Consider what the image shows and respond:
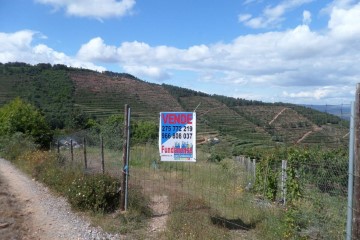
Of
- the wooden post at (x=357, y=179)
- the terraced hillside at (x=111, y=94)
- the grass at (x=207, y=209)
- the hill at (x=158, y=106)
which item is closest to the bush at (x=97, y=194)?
the grass at (x=207, y=209)

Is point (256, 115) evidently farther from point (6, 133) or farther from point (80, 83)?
point (80, 83)

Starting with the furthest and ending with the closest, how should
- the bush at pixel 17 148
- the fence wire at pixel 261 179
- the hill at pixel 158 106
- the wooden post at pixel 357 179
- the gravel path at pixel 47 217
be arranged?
the bush at pixel 17 148, the gravel path at pixel 47 217, the hill at pixel 158 106, the fence wire at pixel 261 179, the wooden post at pixel 357 179

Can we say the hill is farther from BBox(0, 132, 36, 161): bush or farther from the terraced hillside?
BBox(0, 132, 36, 161): bush

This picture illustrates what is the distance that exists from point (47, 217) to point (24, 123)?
2269cm

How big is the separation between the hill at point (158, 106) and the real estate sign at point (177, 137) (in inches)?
15.8

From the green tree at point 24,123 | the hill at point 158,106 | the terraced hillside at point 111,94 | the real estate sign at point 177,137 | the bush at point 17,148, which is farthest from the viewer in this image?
the terraced hillside at point 111,94

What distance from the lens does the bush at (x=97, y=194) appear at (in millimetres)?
8938

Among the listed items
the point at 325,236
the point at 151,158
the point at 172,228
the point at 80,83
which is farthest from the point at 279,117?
the point at 80,83

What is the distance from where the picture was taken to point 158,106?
54938 mm

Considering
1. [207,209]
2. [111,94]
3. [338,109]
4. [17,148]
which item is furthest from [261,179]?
[111,94]

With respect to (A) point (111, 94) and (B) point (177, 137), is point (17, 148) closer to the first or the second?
(B) point (177, 137)

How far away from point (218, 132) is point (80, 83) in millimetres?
74882

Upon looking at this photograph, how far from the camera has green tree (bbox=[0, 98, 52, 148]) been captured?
2891 cm

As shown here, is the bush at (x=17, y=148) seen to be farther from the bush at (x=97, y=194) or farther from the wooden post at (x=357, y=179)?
the wooden post at (x=357, y=179)
